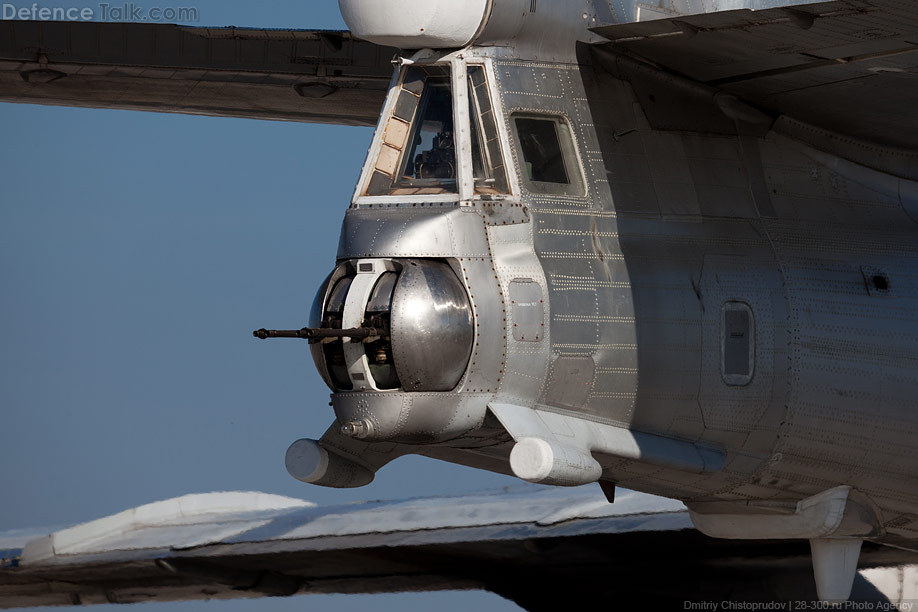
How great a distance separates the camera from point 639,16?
866 centimetres

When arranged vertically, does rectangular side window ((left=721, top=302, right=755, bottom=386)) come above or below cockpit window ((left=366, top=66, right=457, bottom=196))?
below

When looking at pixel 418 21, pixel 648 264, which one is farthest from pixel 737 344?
pixel 418 21

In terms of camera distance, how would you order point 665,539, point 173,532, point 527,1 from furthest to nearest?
point 173,532 → point 665,539 → point 527,1

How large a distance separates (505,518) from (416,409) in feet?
19.2

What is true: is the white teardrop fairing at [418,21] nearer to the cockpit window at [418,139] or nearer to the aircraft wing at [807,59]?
the cockpit window at [418,139]

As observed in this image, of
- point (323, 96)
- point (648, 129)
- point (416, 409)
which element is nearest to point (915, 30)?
point (648, 129)

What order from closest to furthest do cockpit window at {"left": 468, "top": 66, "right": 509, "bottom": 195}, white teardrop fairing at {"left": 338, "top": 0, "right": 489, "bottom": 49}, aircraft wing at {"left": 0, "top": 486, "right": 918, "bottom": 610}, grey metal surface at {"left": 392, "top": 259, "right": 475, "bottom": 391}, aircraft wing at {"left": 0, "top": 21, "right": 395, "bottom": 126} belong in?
grey metal surface at {"left": 392, "top": 259, "right": 475, "bottom": 391}
white teardrop fairing at {"left": 338, "top": 0, "right": 489, "bottom": 49}
cockpit window at {"left": 468, "top": 66, "right": 509, "bottom": 195}
aircraft wing at {"left": 0, "top": 486, "right": 918, "bottom": 610}
aircraft wing at {"left": 0, "top": 21, "right": 395, "bottom": 126}

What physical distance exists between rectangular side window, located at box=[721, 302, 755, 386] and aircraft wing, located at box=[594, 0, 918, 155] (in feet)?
4.47

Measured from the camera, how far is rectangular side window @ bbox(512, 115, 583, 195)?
805cm

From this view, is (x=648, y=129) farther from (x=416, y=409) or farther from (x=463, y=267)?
(x=416, y=409)

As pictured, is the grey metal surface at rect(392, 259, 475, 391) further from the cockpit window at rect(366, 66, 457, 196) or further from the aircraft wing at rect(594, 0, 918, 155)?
the aircraft wing at rect(594, 0, 918, 155)

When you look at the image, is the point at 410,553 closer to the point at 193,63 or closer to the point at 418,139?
the point at 193,63
